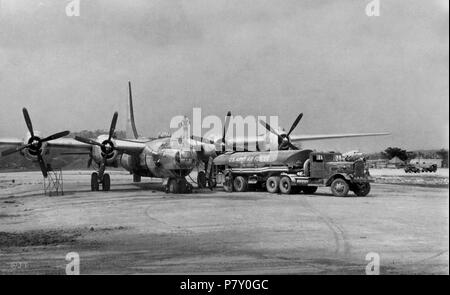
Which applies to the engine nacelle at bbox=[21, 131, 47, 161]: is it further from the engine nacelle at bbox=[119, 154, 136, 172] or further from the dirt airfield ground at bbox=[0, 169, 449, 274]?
the dirt airfield ground at bbox=[0, 169, 449, 274]

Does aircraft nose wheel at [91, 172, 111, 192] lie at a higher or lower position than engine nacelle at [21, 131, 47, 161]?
lower

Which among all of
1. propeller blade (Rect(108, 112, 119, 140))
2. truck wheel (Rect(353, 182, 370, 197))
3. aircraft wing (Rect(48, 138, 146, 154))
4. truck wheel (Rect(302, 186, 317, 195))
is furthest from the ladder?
truck wheel (Rect(353, 182, 370, 197))

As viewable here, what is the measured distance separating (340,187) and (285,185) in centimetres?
337

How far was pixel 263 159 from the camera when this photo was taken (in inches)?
1083

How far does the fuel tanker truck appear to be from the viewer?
77.0 feet

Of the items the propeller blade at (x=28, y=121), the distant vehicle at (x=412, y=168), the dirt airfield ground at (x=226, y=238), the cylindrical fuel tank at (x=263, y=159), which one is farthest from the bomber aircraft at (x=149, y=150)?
the distant vehicle at (x=412, y=168)

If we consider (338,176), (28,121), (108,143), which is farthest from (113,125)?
(338,176)

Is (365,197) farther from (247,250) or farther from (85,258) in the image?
(85,258)

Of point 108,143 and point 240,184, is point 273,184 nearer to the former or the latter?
point 240,184

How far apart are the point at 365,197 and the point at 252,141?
12.2 m

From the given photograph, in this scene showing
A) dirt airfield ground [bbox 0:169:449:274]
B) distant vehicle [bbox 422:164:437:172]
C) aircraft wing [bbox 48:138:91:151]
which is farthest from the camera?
distant vehicle [bbox 422:164:437:172]
